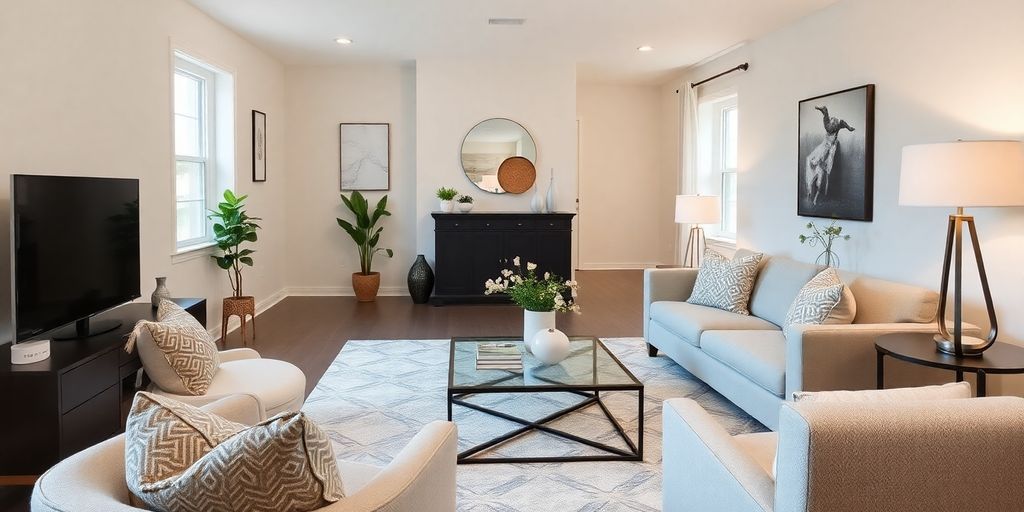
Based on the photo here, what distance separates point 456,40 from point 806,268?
144 inches

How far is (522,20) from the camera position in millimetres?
5570

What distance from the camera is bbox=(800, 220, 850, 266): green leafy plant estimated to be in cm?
478

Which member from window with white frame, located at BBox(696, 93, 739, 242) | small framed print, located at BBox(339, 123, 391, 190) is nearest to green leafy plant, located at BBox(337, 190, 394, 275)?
small framed print, located at BBox(339, 123, 391, 190)

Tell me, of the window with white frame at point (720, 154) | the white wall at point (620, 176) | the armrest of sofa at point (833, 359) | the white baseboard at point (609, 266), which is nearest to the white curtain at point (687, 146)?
the window with white frame at point (720, 154)

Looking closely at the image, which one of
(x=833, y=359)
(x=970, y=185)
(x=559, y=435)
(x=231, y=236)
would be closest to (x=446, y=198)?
(x=231, y=236)

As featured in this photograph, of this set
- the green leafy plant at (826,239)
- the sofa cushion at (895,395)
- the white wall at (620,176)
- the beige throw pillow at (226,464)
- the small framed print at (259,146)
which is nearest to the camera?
the beige throw pillow at (226,464)

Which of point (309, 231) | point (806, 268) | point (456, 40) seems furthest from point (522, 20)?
point (309, 231)

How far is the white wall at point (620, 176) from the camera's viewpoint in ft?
30.9

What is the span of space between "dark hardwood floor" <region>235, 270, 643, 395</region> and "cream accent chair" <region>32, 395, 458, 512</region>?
2818 millimetres

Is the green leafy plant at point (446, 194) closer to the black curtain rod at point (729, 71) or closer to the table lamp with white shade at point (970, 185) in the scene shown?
the black curtain rod at point (729, 71)

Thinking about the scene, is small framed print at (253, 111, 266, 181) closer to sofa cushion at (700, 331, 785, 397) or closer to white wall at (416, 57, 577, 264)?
white wall at (416, 57, 577, 264)

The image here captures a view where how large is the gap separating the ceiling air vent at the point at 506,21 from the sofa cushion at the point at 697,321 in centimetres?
246

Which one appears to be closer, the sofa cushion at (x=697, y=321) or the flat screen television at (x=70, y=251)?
the flat screen television at (x=70, y=251)

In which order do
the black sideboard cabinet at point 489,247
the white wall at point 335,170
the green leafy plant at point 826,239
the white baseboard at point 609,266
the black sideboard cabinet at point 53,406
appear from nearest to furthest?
the black sideboard cabinet at point 53,406 → the green leafy plant at point 826,239 → the black sideboard cabinet at point 489,247 → the white wall at point 335,170 → the white baseboard at point 609,266
